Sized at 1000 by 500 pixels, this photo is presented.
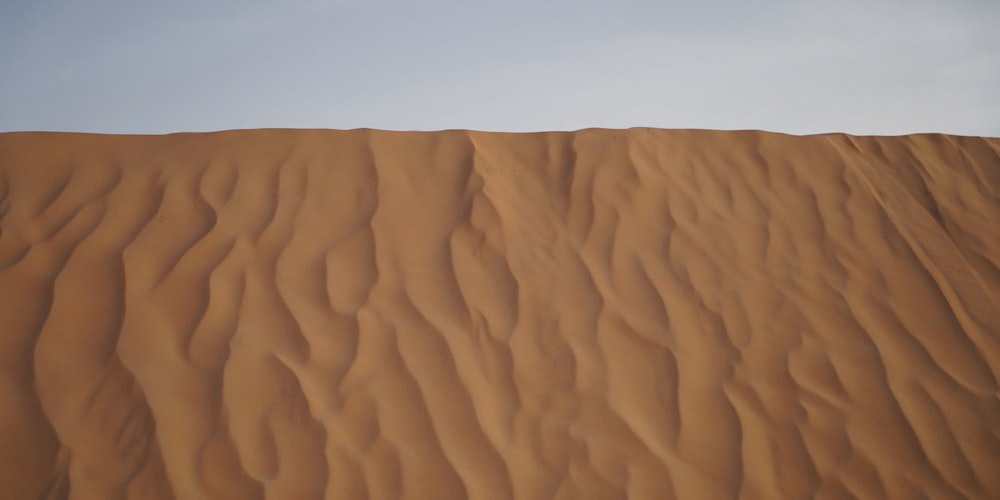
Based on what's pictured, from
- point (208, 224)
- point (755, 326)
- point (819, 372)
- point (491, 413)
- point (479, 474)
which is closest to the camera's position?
point (479, 474)

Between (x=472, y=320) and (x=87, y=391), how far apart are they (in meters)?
1.82

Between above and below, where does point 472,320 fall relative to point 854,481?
above

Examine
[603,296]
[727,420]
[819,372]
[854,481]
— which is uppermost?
[603,296]

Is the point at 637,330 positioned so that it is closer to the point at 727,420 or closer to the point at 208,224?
the point at 727,420

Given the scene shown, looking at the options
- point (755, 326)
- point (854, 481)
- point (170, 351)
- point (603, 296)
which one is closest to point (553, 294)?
point (603, 296)

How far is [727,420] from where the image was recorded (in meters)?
3.24

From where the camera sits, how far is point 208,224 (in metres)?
3.94

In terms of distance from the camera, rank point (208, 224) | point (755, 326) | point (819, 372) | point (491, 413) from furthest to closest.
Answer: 1. point (208, 224)
2. point (755, 326)
3. point (819, 372)
4. point (491, 413)

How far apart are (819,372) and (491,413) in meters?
1.71

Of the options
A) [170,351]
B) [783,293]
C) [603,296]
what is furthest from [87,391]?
[783,293]

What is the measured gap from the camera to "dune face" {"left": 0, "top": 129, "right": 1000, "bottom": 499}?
2959mm

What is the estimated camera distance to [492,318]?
361cm

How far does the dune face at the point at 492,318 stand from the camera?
2.96 meters

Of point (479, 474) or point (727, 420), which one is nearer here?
point (479, 474)
